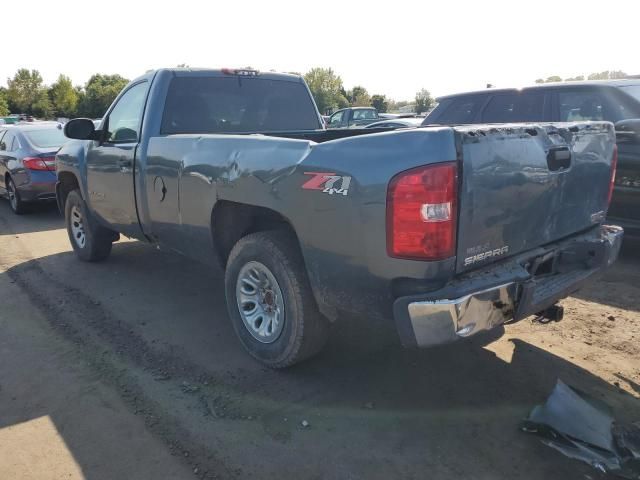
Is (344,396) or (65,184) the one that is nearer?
(344,396)

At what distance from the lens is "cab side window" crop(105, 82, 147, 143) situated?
4660mm

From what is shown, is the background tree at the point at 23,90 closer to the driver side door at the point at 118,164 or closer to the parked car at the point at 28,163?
the parked car at the point at 28,163

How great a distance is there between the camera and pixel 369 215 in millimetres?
2535

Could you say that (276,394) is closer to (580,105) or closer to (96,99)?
(580,105)

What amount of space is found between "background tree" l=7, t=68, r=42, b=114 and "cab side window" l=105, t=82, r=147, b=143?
60.8m

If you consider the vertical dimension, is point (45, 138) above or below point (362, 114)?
below

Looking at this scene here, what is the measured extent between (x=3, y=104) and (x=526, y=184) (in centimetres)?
6267

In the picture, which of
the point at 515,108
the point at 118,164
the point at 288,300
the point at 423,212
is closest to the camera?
the point at 423,212

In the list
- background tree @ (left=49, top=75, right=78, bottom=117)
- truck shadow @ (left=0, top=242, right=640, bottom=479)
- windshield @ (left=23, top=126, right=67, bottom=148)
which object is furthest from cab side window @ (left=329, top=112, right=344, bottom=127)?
background tree @ (left=49, top=75, right=78, bottom=117)

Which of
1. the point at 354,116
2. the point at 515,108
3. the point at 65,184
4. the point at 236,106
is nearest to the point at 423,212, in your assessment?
the point at 236,106

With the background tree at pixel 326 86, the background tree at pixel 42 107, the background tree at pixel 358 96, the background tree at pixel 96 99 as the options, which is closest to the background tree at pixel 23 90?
the background tree at pixel 42 107

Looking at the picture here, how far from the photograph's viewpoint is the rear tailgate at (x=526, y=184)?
251 centimetres

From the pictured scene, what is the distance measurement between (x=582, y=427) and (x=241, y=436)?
178 cm

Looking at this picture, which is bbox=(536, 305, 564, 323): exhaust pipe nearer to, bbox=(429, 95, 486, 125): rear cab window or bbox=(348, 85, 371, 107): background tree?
bbox=(429, 95, 486, 125): rear cab window
